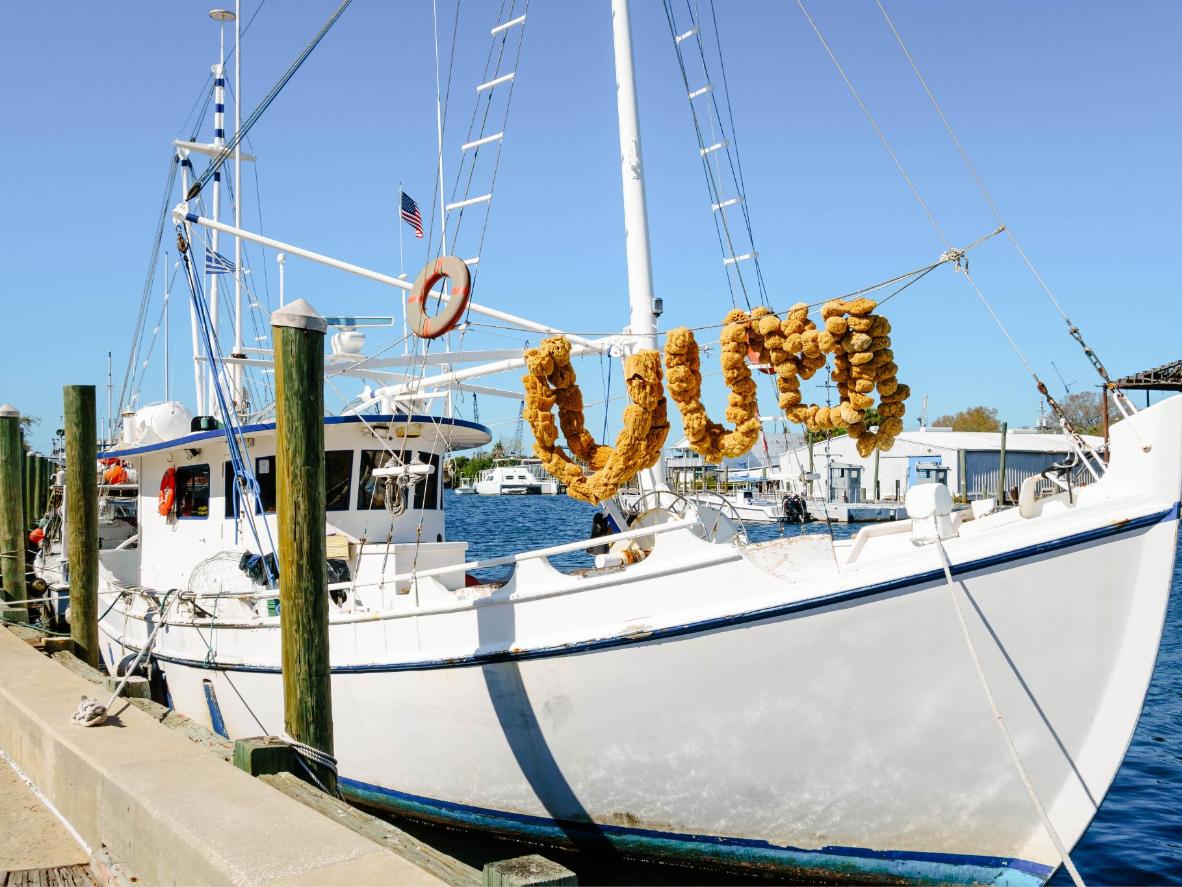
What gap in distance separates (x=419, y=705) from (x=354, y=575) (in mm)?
2377

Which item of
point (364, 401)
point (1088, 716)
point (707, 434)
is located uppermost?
point (364, 401)

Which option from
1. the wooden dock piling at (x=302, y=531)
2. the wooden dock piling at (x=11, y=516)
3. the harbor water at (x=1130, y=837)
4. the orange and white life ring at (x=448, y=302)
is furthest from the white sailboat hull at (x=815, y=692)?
the wooden dock piling at (x=11, y=516)

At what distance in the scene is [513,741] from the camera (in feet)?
24.1

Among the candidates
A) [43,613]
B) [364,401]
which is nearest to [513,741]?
[364,401]

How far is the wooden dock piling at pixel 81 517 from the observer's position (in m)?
10.2

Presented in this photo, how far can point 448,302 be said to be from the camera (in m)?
7.70

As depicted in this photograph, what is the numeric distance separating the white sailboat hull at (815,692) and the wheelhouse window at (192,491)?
15.5ft

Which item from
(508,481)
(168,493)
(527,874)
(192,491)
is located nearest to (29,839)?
(527,874)

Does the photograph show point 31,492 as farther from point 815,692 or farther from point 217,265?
point 815,692

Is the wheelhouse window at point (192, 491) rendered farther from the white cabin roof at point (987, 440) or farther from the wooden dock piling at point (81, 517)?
the white cabin roof at point (987, 440)

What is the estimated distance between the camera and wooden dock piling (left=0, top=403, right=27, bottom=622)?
1199 cm

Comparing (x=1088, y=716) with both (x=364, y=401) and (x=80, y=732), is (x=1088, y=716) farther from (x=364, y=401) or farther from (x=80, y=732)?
(x=364, y=401)

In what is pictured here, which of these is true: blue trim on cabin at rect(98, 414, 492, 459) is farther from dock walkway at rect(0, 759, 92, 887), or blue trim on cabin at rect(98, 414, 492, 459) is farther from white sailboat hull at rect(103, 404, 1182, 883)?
dock walkway at rect(0, 759, 92, 887)

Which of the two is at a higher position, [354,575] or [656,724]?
[354,575]
